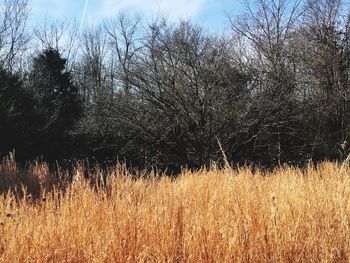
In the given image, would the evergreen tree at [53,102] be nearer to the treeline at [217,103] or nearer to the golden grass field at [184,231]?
the treeline at [217,103]

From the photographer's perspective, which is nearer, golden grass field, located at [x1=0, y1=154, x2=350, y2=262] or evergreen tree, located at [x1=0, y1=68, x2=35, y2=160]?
golden grass field, located at [x1=0, y1=154, x2=350, y2=262]

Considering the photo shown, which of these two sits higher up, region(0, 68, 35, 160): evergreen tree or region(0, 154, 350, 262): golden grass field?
region(0, 68, 35, 160): evergreen tree

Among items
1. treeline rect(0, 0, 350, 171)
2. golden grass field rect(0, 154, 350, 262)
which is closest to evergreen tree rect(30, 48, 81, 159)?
treeline rect(0, 0, 350, 171)

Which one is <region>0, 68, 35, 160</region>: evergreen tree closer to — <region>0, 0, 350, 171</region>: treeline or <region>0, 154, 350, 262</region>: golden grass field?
<region>0, 0, 350, 171</region>: treeline

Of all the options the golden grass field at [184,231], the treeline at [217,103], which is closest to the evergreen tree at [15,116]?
the treeline at [217,103]

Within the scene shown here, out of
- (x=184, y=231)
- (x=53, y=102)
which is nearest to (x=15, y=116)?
(x=53, y=102)

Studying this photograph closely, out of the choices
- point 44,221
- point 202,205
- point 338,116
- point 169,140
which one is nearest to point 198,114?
point 169,140

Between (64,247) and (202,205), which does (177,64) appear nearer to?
(202,205)

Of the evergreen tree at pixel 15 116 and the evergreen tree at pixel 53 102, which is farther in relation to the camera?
the evergreen tree at pixel 53 102

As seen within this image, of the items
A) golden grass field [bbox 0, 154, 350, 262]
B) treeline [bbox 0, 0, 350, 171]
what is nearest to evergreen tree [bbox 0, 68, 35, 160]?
treeline [bbox 0, 0, 350, 171]

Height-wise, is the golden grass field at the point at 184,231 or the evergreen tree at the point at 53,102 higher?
the evergreen tree at the point at 53,102

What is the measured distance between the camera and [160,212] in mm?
3689

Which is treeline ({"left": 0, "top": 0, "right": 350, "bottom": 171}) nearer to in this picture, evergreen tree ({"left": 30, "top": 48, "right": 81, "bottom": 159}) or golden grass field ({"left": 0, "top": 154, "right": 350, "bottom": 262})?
evergreen tree ({"left": 30, "top": 48, "right": 81, "bottom": 159})

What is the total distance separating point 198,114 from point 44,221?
997cm
